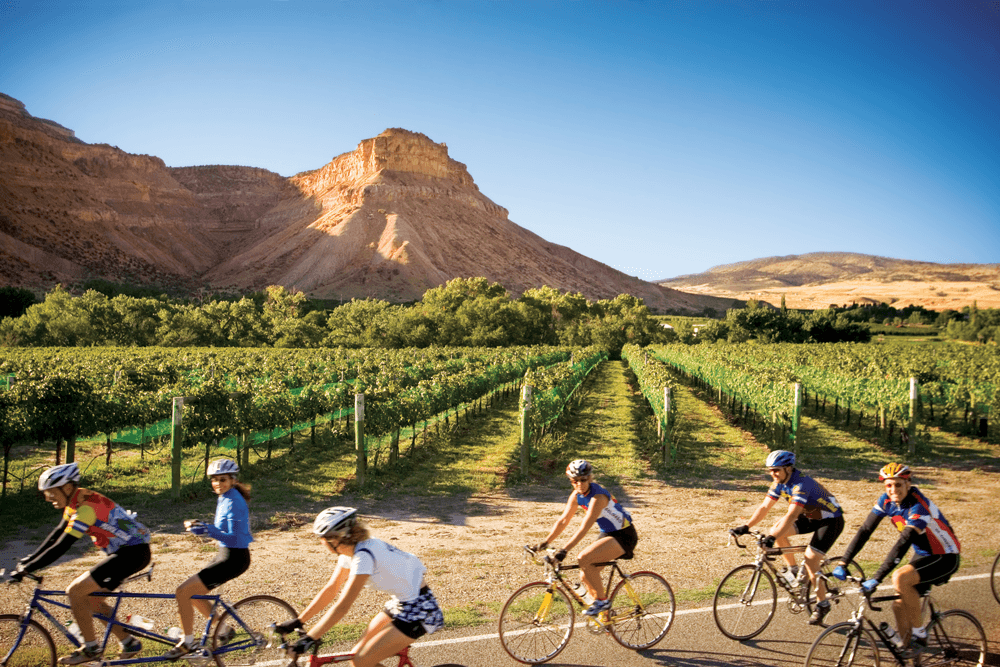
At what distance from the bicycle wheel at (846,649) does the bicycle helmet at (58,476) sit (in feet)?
18.1

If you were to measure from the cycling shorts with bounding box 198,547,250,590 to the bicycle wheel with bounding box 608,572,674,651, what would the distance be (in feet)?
10.0

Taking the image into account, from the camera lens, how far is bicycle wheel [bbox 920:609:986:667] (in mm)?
4629

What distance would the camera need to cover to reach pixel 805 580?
17.9 ft

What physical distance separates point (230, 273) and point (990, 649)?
13329 centimetres

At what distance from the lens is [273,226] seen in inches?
5955

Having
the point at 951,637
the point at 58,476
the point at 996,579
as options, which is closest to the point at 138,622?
the point at 58,476

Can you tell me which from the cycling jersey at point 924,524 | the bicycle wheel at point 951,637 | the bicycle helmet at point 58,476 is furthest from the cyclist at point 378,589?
the bicycle wheel at point 951,637

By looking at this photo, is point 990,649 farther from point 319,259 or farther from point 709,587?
point 319,259

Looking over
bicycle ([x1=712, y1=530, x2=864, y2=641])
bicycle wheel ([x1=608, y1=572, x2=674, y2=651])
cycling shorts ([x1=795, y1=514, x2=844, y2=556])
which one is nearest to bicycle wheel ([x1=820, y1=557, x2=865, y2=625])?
bicycle ([x1=712, y1=530, x2=864, y2=641])

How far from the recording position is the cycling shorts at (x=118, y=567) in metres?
4.64

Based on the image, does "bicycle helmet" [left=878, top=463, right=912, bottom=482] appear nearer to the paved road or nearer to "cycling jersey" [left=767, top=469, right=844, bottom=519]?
"cycling jersey" [left=767, top=469, right=844, bottom=519]

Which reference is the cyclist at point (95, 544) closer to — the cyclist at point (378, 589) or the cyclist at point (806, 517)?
the cyclist at point (378, 589)

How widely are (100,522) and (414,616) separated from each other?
8.77 ft

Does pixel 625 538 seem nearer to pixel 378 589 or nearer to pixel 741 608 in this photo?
pixel 741 608
